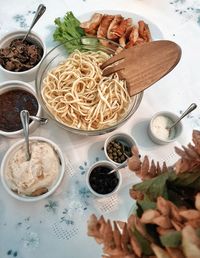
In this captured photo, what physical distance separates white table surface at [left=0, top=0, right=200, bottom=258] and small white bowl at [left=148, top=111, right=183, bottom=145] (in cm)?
3

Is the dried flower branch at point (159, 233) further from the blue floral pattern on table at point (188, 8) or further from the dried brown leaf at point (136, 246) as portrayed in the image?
the blue floral pattern on table at point (188, 8)

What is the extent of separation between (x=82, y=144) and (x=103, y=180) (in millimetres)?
164

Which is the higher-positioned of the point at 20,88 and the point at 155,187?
the point at 155,187

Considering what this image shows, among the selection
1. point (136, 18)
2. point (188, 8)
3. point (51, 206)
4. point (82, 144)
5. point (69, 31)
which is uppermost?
point (188, 8)

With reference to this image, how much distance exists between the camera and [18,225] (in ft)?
3.40

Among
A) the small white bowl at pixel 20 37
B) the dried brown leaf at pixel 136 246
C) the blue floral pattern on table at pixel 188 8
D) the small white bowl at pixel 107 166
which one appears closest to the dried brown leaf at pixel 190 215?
the dried brown leaf at pixel 136 246

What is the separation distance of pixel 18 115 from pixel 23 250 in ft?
1.41

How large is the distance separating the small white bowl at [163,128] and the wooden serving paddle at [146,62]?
12 centimetres

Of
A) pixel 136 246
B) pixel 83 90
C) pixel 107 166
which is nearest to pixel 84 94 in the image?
pixel 83 90

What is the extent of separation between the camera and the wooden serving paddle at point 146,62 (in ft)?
3.60

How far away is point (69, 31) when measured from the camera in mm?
1281

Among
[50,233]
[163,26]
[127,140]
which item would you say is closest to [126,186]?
[127,140]

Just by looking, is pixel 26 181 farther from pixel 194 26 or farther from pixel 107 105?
pixel 194 26

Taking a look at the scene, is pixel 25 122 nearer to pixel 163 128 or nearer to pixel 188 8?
pixel 163 128
